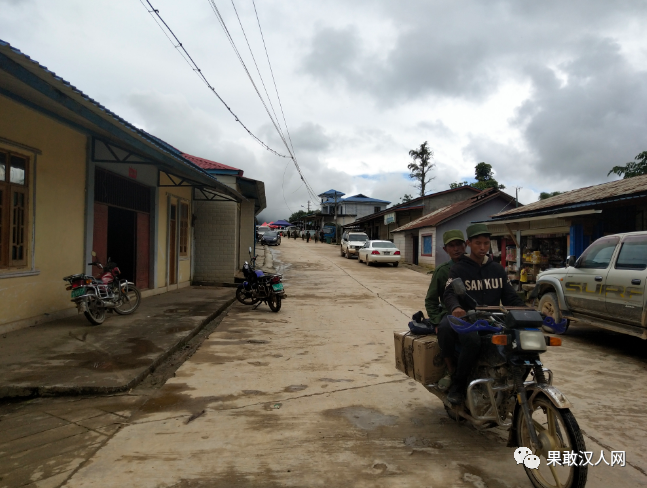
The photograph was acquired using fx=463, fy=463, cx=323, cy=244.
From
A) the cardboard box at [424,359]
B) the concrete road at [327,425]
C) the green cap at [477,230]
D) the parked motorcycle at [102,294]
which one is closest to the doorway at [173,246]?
the parked motorcycle at [102,294]

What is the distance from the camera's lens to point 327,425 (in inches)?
159

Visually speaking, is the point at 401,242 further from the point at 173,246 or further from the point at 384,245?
the point at 173,246

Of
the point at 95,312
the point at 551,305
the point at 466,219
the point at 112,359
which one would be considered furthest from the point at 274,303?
the point at 466,219

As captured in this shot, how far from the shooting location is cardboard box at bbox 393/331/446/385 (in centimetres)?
382

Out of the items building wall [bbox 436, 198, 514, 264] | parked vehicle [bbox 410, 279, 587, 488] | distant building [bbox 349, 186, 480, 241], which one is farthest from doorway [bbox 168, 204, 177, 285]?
distant building [bbox 349, 186, 480, 241]

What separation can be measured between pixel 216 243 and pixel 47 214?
27.7ft

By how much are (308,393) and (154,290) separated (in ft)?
28.8

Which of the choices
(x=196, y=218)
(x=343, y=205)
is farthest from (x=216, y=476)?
(x=343, y=205)

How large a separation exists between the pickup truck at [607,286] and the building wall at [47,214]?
7.62 metres

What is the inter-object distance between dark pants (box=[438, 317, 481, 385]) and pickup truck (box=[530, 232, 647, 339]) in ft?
9.50

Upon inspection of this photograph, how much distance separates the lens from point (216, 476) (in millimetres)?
3098

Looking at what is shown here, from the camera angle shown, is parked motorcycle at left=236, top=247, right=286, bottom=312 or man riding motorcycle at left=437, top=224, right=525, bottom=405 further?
parked motorcycle at left=236, top=247, right=286, bottom=312

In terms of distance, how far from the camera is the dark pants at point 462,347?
3.37m

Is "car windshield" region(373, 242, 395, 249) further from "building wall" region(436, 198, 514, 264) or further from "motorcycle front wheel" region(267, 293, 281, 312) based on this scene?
"motorcycle front wheel" region(267, 293, 281, 312)
